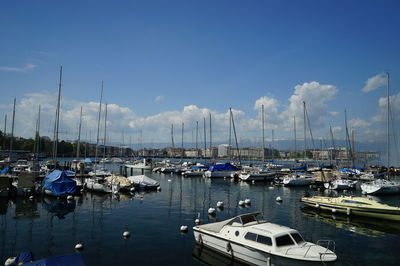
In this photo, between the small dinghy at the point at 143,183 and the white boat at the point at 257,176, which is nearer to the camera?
the small dinghy at the point at 143,183

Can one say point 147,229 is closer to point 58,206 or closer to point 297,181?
point 58,206

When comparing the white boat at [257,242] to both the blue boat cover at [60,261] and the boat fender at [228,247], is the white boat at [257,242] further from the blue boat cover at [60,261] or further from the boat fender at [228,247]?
the blue boat cover at [60,261]

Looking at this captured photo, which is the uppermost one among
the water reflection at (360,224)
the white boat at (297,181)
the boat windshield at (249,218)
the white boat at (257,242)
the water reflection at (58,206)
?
the boat windshield at (249,218)

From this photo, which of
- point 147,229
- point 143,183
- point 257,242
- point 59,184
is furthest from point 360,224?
point 59,184

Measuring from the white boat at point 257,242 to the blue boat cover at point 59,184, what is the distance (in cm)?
2905

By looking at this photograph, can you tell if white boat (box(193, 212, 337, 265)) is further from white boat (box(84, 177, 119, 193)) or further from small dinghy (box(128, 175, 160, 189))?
small dinghy (box(128, 175, 160, 189))

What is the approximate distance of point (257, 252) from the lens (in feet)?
53.5

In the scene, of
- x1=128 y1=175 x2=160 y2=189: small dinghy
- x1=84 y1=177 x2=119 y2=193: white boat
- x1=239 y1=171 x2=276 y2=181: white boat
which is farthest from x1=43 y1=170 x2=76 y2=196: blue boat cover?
x1=239 y1=171 x2=276 y2=181: white boat

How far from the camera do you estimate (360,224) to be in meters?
28.1

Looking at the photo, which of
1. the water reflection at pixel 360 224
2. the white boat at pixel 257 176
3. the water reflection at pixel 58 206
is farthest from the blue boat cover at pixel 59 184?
the white boat at pixel 257 176

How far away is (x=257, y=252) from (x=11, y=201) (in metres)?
37.6

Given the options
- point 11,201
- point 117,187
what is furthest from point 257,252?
point 11,201

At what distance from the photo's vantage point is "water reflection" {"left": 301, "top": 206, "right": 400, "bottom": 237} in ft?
83.6

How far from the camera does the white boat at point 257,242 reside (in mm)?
15398
